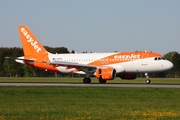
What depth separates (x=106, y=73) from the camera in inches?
2345

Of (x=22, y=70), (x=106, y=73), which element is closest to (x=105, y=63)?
(x=106, y=73)

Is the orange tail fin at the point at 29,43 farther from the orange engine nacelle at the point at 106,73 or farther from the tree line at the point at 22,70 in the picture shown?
the tree line at the point at 22,70

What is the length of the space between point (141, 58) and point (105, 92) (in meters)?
21.2

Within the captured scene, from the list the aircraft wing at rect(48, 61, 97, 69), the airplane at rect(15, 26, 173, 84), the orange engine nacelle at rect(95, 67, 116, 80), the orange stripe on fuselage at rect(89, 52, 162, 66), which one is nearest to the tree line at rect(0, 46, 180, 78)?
the airplane at rect(15, 26, 173, 84)

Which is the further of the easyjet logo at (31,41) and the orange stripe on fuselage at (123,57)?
the easyjet logo at (31,41)

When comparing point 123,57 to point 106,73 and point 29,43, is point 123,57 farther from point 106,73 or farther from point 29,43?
point 29,43

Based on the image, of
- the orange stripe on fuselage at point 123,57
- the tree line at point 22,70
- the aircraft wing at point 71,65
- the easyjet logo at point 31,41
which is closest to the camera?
the orange stripe on fuselage at point 123,57

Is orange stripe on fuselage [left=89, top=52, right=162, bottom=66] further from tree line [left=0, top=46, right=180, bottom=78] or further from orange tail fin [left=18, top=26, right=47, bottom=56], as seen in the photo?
tree line [left=0, top=46, right=180, bottom=78]

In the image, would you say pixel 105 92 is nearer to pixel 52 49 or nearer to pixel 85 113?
pixel 85 113

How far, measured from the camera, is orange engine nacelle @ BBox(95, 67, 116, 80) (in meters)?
59.3

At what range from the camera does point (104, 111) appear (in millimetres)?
24859

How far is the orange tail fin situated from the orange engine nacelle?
1288cm

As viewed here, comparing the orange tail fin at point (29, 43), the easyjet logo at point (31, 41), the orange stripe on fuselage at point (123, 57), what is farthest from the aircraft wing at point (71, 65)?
the easyjet logo at point (31, 41)

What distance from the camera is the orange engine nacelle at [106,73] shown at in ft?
195
